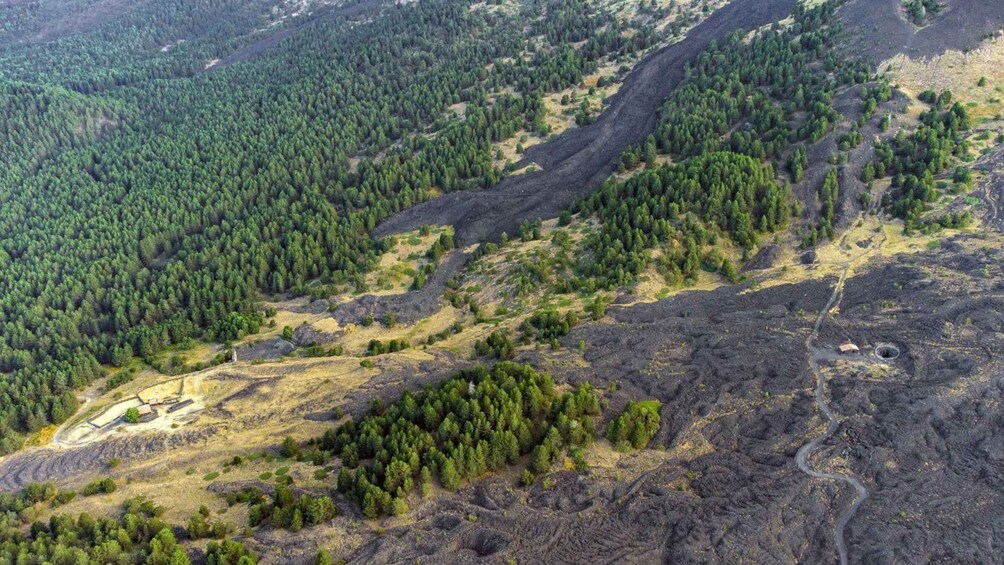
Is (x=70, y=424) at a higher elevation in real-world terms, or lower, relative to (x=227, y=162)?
lower

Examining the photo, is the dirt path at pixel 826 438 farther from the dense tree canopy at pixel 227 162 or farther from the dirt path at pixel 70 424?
the dirt path at pixel 70 424

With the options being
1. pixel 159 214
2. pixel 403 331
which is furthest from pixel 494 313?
pixel 159 214

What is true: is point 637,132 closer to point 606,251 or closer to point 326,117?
point 606,251

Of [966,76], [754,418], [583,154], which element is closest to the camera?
[754,418]

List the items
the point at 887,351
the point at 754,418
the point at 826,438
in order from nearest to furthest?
1. the point at 826,438
2. the point at 754,418
3. the point at 887,351

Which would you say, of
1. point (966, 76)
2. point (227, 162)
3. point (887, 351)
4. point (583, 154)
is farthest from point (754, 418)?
point (227, 162)

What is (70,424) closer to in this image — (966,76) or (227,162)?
(227,162)

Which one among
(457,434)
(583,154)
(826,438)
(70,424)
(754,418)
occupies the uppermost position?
(583,154)

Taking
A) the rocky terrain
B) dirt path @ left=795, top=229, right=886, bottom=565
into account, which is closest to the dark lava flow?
the rocky terrain

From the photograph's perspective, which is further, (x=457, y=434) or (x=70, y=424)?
(x=70, y=424)
